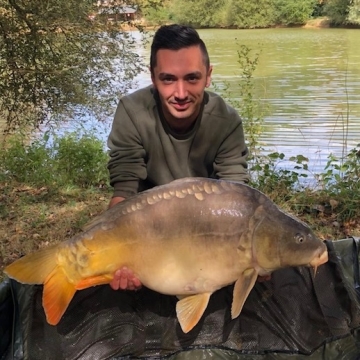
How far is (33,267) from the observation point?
140 centimetres

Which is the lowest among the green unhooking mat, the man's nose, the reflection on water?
the reflection on water

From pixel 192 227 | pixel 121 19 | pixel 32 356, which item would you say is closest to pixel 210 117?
pixel 192 227

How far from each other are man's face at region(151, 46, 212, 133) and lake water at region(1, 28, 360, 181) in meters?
2.47

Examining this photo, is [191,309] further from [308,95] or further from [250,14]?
[250,14]

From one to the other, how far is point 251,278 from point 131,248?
32 centimetres

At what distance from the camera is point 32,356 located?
63.1 inches

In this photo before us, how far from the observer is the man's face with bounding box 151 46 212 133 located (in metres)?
1.66

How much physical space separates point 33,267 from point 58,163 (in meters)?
2.59

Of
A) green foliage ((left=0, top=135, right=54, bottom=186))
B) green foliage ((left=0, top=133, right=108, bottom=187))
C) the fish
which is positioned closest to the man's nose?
the fish

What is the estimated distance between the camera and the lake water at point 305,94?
16.3ft

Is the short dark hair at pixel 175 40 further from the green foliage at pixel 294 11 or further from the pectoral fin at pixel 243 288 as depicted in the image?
the green foliage at pixel 294 11

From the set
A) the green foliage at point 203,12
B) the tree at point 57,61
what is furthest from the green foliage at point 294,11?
the tree at point 57,61

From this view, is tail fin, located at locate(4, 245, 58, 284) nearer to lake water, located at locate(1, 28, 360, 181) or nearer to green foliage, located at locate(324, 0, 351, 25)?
lake water, located at locate(1, 28, 360, 181)

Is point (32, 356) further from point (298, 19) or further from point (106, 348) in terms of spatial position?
point (298, 19)
